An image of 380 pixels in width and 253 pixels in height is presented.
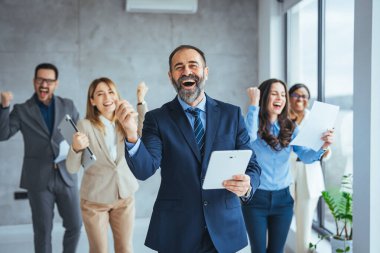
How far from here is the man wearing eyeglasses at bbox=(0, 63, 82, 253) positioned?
339 cm

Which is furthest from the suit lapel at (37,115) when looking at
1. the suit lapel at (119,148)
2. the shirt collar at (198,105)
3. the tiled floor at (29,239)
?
the shirt collar at (198,105)

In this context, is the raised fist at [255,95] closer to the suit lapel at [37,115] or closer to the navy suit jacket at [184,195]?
the navy suit jacket at [184,195]

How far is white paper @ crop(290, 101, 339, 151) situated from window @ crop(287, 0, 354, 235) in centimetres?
97

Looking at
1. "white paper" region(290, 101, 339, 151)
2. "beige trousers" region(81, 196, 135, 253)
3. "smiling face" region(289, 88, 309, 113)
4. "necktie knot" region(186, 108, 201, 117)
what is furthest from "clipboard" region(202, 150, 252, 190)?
"smiling face" region(289, 88, 309, 113)

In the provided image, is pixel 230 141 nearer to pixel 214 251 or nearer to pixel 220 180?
pixel 220 180

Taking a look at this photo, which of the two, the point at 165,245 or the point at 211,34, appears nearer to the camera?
the point at 165,245

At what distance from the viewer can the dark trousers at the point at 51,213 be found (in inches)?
133

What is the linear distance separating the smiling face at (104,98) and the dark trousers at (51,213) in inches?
28.4

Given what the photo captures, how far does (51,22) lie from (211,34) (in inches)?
78.3

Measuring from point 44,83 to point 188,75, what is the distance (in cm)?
192

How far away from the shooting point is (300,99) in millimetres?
3746

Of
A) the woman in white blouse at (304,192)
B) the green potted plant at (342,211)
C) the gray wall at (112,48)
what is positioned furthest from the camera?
the gray wall at (112,48)
